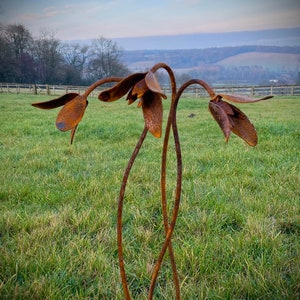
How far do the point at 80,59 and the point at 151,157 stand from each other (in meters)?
51.0

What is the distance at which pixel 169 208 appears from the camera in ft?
10.1

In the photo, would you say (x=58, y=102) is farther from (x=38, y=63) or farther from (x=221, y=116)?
(x=38, y=63)

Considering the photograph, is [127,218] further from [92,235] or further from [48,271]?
[48,271]

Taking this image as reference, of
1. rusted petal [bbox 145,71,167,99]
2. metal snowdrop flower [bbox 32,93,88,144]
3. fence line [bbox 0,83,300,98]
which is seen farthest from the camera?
fence line [bbox 0,83,300,98]

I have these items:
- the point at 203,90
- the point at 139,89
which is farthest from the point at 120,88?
the point at 203,90

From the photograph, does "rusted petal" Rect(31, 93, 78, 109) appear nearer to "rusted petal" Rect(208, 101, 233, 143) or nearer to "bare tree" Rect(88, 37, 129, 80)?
"rusted petal" Rect(208, 101, 233, 143)

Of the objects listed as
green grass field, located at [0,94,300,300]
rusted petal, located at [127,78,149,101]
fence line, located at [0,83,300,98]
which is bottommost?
green grass field, located at [0,94,300,300]

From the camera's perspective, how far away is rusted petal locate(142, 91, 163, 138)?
0.81m

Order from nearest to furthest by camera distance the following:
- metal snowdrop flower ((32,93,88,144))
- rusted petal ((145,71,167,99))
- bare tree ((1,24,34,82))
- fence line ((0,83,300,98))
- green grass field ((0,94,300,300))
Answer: rusted petal ((145,71,167,99)) → metal snowdrop flower ((32,93,88,144)) → green grass field ((0,94,300,300)) → fence line ((0,83,300,98)) → bare tree ((1,24,34,82))

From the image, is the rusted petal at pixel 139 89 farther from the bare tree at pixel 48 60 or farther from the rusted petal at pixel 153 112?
the bare tree at pixel 48 60

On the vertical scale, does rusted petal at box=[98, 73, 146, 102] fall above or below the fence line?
above

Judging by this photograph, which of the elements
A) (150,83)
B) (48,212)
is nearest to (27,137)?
(48,212)

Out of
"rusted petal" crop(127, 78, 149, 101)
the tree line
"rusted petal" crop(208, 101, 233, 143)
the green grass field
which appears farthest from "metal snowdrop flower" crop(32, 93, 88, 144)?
the tree line

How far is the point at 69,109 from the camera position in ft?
2.90
